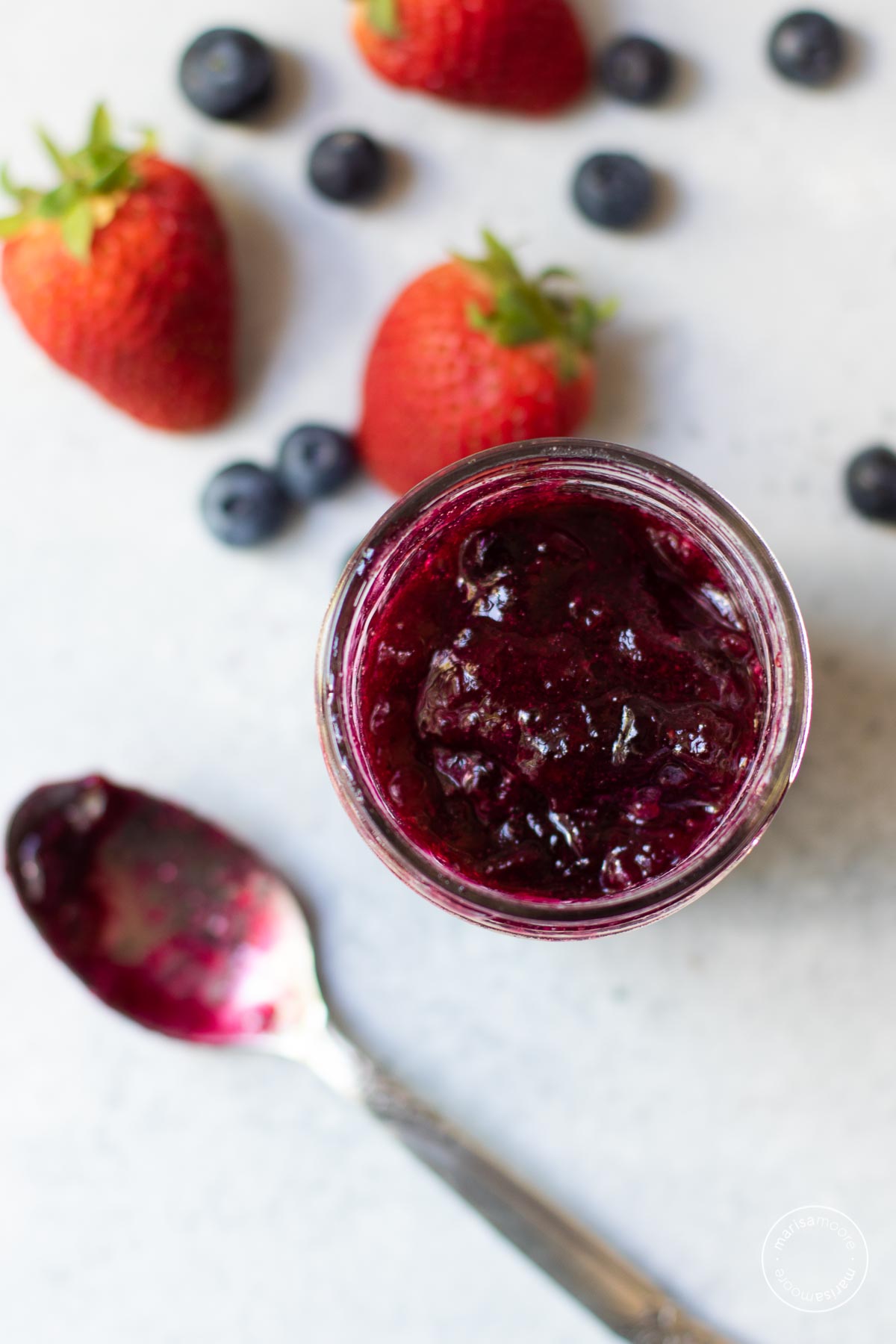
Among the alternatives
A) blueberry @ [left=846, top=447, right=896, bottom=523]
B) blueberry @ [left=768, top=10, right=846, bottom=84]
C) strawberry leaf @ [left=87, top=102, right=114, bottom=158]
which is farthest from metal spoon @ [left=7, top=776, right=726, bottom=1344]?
blueberry @ [left=768, top=10, right=846, bottom=84]

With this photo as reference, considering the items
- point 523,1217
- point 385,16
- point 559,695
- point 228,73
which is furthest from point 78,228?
point 523,1217

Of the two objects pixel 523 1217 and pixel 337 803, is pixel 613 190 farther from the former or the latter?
pixel 523 1217

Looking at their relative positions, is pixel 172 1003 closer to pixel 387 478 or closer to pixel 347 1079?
pixel 347 1079

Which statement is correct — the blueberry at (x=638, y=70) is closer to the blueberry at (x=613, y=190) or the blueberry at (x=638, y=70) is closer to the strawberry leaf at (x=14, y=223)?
the blueberry at (x=613, y=190)

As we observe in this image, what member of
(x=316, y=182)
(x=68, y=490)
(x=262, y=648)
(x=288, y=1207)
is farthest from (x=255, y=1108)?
(x=316, y=182)

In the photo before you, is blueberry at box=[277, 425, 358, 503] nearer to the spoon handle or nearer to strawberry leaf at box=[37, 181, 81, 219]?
strawberry leaf at box=[37, 181, 81, 219]

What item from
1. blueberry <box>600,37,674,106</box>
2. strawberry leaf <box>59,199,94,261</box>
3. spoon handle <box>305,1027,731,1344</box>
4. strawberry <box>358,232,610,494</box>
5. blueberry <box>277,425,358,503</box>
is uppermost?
blueberry <box>600,37,674,106</box>
